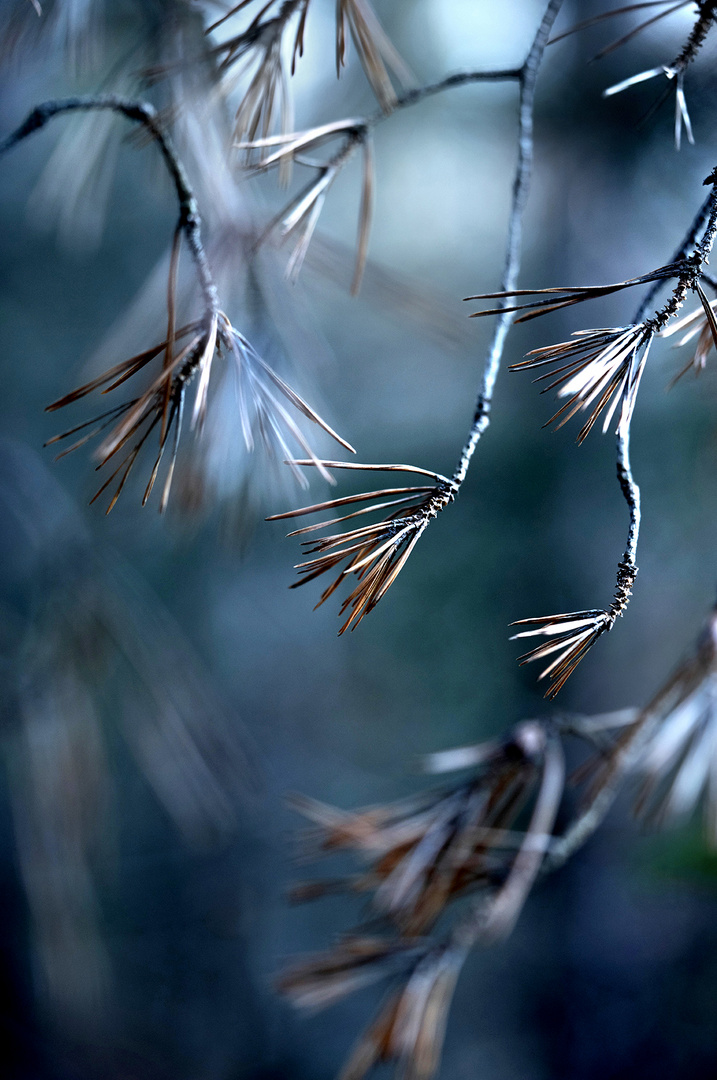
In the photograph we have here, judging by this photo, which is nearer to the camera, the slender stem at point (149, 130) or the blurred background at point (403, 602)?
the slender stem at point (149, 130)

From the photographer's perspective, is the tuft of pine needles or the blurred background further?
the blurred background

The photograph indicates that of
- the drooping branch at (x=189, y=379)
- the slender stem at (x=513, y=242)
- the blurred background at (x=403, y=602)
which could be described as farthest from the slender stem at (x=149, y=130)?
the blurred background at (x=403, y=602)

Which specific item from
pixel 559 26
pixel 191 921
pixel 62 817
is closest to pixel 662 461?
pixel 559 26

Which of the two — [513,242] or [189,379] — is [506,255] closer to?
[513,242]

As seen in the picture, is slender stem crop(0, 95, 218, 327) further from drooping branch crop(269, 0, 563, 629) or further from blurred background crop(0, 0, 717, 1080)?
blurred background crop(0, 0, 717, 1080)

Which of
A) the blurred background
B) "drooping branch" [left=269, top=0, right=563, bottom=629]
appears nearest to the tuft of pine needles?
"drooping branch" [left=269, top=0, right=563, bottom=629]

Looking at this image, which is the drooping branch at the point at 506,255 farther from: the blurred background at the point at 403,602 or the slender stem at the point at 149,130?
the blurred background at the point at 403,602

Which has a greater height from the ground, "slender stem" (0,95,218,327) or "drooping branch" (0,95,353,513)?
"slender stem" (0,95,218,327)
